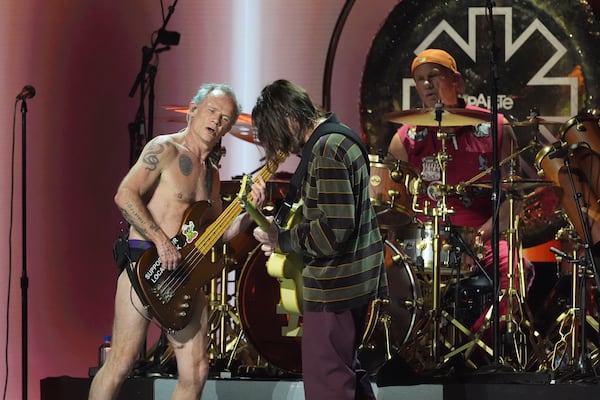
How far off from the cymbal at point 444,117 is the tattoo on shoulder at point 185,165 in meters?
1.80

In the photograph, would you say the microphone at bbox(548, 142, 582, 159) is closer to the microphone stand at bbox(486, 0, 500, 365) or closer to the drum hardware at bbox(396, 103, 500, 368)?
the microphone stand at bbox(486, 0, 500, 365)

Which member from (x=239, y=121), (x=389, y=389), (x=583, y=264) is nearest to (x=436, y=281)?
(x=389, y=389)

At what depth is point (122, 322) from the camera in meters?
5.52

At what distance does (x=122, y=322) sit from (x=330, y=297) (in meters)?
1.33

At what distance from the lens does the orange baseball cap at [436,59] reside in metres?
7.70

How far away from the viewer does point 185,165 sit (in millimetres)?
5688

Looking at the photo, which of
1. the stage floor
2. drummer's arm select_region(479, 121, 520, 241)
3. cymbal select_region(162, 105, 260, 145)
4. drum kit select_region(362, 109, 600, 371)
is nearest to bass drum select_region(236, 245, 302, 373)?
the stage floor

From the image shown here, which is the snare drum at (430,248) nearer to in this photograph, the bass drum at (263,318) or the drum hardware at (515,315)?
the drum hardware at (515,315)

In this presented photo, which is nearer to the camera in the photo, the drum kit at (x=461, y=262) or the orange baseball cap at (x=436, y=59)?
the drum kit at (x=461, y=262)

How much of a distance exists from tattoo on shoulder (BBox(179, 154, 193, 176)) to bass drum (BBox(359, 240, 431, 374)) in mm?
1586

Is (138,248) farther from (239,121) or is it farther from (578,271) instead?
(578,271)

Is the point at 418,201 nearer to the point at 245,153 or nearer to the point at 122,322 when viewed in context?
the point at 245,153

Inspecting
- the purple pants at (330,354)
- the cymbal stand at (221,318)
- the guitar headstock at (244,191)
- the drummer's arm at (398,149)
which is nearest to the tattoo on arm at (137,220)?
the guitar headstock at (244,191)

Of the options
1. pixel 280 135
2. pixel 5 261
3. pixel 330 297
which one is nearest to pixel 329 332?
pixel 330 297
